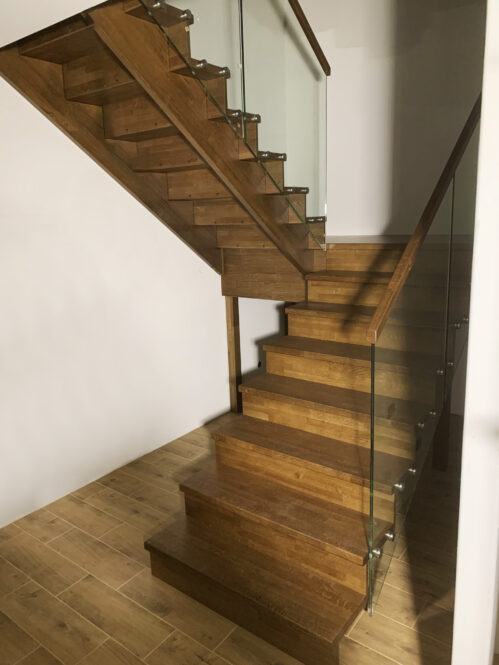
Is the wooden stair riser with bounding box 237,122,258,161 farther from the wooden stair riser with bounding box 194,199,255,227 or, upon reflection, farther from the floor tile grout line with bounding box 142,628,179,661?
the floor tile grout line with bounding box 142,628,179,661

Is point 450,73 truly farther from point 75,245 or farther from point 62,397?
point 62,397

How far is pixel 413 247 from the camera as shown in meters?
2.11

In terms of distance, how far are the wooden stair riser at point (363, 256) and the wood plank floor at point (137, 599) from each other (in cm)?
150

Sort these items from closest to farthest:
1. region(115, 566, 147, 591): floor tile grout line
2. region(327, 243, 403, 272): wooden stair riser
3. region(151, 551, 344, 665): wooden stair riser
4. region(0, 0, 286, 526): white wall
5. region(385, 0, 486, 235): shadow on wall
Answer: region(151, 551, 344, 665): wooden stair riser < region(115, 566, 147, 591): floor tile grout line < region(0, 0, 286, 526): white wall < region(327, 243, 403, 272): wooden stair riser < region(385, 0, 486, 235): shadow on wall

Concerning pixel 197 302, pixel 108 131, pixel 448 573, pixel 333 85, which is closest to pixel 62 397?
pixel 197 302

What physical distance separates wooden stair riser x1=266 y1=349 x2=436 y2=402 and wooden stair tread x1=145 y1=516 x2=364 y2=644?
89 centimetres

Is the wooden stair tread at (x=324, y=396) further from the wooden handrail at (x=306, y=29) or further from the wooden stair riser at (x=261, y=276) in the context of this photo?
the wooden handrail at (x=306, y=29)

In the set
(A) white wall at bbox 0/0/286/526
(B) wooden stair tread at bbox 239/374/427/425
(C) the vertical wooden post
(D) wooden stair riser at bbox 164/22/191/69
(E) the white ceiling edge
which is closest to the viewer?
(E) the white ceiling edge

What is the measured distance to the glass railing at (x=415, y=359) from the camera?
209 centimetres

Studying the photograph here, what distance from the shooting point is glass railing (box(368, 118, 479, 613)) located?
2088 millimetres

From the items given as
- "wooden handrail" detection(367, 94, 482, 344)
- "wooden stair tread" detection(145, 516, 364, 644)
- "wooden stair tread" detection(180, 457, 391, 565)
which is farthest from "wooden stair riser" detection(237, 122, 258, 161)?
"wooden stair tread" detection(145, 516, 364, 644)

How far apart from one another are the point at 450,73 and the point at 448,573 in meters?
3.51

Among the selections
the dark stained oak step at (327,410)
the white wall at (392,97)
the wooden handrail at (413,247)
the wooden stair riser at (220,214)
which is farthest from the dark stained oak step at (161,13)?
the white wall at (392,97)

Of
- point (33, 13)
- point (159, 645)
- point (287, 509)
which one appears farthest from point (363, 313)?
point (33, 13)
